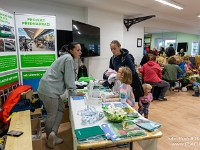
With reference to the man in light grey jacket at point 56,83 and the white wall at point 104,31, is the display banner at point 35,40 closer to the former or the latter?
the man in light grey jacket at point 56,83

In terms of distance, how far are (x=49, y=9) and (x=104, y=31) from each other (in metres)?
1.57

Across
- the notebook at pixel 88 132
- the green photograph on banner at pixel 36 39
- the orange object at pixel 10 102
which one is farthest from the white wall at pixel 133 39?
the notebook at pixel 88 132

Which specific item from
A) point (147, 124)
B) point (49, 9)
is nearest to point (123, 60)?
point (147, 124)

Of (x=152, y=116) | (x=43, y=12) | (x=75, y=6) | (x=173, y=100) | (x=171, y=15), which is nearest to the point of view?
(x=152, y=116)

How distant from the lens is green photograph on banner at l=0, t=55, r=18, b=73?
246 cm

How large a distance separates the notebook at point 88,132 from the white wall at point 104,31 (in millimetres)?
3215

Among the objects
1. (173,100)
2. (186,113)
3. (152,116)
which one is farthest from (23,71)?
(173,100)

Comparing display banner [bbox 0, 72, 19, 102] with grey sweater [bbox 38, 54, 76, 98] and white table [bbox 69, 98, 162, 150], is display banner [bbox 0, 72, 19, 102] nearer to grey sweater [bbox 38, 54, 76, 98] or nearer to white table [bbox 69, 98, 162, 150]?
grey sweater [bbox 38, 54, 76, 98]

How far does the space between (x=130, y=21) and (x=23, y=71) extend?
369 cm

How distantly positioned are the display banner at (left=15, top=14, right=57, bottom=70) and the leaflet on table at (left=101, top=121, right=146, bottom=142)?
2.23 m

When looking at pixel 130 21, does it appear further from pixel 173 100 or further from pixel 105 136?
pixel 105 136

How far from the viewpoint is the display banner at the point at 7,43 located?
2.45 metres

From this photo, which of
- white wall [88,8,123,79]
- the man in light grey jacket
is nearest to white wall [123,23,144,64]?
white wall [88,8,123,79]

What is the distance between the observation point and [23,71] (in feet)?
9.70
